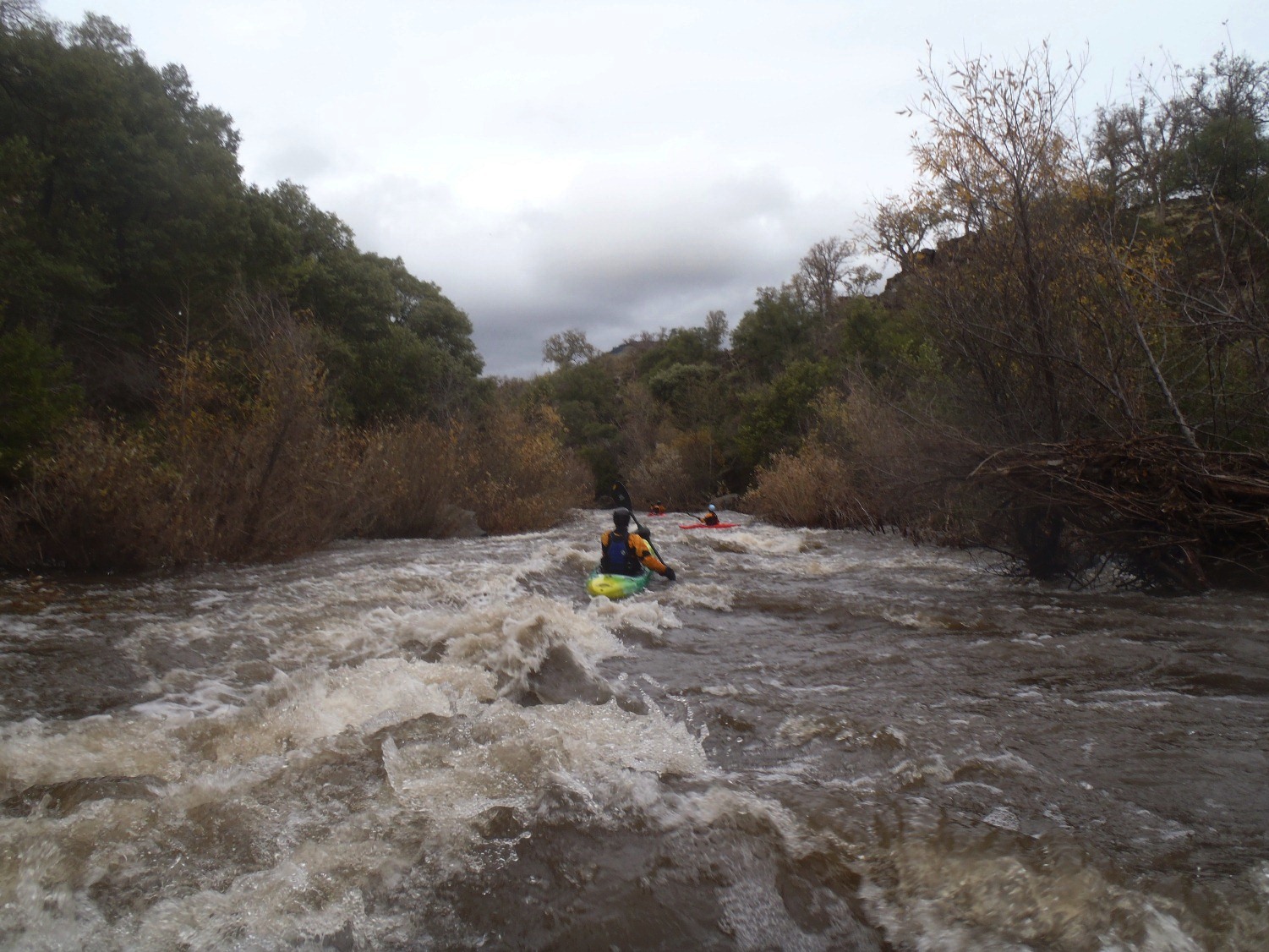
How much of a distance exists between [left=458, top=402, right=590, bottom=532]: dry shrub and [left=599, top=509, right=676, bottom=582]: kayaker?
9.24 metres

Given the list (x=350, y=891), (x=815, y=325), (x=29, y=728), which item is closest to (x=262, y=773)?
(x=350, y=891)

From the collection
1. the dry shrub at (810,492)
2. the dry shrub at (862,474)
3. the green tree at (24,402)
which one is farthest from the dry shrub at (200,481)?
the dry shrub at (810,492)

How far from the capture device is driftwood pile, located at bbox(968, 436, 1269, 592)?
693 cm

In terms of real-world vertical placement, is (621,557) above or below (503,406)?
below

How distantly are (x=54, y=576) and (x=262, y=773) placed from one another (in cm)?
678

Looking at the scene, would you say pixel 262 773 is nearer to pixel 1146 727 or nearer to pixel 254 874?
pixel 254 874

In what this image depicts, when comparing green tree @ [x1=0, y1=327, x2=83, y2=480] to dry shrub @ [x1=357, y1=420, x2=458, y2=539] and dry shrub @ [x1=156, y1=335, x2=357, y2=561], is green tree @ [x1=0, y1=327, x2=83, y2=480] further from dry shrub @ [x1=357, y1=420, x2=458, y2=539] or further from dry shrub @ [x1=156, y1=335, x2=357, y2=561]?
dry shrub @ [x1=357, y1=420, x2=458, y2=539]

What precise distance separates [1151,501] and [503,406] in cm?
1940

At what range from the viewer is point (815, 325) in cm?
3781

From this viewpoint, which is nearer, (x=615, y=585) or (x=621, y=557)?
(x=615, y=585)

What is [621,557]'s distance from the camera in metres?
9.32

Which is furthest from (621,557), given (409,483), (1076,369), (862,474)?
(409,483)

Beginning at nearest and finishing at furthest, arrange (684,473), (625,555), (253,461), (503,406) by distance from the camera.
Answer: (625,555)
(253,461)
(503,406)
(684,473)

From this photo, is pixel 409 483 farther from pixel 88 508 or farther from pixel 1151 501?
pixel 1151 501
